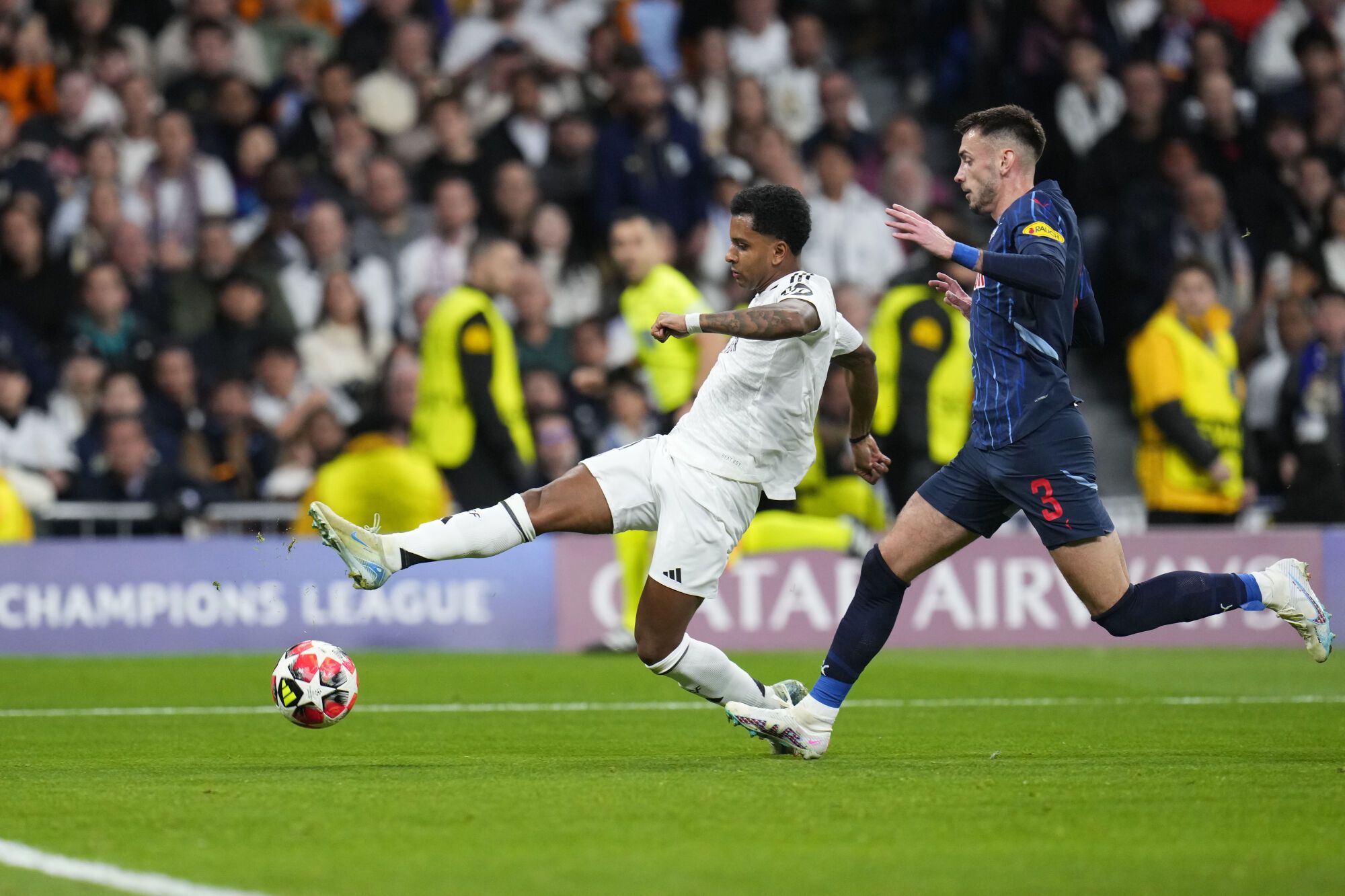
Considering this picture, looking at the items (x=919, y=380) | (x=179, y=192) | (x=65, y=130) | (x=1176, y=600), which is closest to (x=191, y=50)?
(x=65, y=130)

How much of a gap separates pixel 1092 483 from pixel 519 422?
24.3 ft

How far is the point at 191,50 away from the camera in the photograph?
674 inches

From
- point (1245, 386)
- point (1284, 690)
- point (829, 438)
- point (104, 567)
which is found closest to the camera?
point (1284, 690)

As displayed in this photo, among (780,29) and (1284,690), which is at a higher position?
(780,29)

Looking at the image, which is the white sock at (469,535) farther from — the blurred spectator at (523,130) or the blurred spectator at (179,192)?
the blurred spectator at (523,130)

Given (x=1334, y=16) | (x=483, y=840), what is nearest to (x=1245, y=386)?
(x=1334, y=16)

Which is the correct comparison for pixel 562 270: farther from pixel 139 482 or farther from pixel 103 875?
pixel 103 875

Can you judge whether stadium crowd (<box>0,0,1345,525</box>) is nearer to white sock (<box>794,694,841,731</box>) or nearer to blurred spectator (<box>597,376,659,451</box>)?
blurred spectator (<box>597,376,659,451</box>)

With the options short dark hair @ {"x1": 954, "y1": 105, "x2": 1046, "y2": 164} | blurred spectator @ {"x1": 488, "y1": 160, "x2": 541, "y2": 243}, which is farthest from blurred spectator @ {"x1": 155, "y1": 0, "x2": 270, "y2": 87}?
short dark hair @ {"x1": 954, "y1": 105, "x2": 1046, "y2": 164}

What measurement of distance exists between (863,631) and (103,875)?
10.9ft

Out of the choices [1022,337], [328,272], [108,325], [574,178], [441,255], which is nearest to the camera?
[1022,337]

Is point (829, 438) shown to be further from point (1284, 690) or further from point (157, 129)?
point (157, 129)

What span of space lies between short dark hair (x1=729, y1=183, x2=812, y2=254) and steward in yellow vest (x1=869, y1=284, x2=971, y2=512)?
22.3 ft

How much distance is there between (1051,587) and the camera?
14078 millimetres
